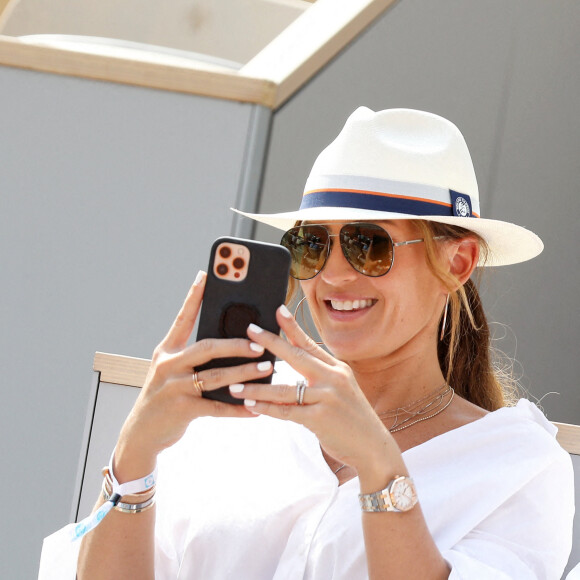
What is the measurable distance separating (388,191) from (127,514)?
0.79 m

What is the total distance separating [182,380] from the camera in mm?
1360

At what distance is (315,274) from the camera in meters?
1.90

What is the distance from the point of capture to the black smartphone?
1362 mm

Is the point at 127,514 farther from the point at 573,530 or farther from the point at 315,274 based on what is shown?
the point at 573,530

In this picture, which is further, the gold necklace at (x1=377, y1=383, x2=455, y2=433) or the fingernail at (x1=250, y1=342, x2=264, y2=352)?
the gold necklace at (x1=377, y1=383, x2=455, y2=433)

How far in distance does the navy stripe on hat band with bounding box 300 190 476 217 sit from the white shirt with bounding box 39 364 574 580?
0.42 m

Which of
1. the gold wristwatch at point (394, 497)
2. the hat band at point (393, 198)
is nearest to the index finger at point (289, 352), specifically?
the gold wristwatch at point (394, 497)

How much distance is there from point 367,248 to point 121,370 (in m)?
0.64

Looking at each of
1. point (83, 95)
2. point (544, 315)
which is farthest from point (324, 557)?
point (83, 95)

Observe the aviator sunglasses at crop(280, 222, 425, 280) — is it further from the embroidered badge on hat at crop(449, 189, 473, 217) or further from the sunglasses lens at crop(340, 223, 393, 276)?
the embroidered badge on hat at crop(449, 189, 473, 217)

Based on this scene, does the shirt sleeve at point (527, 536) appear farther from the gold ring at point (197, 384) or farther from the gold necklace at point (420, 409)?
the gold ring at point (197, 384)

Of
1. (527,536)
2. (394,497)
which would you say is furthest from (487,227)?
(394,497)

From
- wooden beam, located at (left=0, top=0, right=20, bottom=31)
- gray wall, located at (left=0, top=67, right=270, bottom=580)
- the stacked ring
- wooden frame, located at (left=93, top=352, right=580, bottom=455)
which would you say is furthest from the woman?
wooden beam, located at (left=0, top=0, right=20, bottom=31)

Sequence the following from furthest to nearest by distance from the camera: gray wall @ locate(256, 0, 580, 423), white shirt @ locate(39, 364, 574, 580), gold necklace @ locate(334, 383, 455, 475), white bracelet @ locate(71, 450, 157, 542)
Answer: gray wall @ locate(256, 0, 580, 423)
gold necklace @ locate(334, 383, 455, 475)
white shirt @ locate(39, 364, 574, 580)
white bracelet @ locate(71, 450, 157, 542)
